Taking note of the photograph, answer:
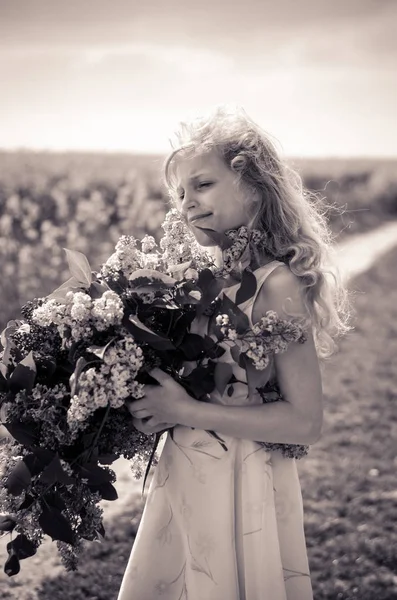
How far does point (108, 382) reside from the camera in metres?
1.98

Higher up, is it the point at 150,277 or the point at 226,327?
the point at 150,277

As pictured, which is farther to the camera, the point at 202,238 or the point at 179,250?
the point at 202,238

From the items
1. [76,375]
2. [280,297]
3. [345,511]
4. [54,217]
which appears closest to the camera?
[76,375]

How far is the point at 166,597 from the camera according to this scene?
7.97 ft

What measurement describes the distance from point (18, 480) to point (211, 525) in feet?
2.05

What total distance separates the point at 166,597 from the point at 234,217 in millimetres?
1213

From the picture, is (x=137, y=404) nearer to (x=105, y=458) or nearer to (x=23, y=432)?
(x=105, y=458)

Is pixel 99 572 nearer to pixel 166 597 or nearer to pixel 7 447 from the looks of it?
pixel 166 597

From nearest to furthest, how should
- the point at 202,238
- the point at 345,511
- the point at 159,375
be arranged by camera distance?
the point at 159,375 → the point at 202,238 → the point at 345,511

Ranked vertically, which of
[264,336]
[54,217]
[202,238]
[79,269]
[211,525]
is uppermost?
[54,217]

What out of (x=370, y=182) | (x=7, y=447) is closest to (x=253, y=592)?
(x=7, y=447)

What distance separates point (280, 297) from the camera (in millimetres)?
2285

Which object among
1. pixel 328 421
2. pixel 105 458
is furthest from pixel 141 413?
pixel 328 421

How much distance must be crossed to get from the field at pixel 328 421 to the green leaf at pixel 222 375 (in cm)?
99
